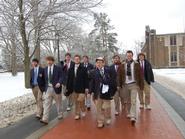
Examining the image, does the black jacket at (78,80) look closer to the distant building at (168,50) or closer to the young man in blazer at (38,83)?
the young man in blazer at (38,83)

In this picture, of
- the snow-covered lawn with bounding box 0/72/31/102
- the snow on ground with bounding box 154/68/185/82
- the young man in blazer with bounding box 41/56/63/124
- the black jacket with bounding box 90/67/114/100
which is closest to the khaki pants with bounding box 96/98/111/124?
the black jacket with bounding box 90/67/114/100

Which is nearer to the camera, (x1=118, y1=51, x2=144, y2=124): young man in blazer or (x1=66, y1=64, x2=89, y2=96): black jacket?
(x1=118, y1=51, x2=144, y2=124): young man in blazer

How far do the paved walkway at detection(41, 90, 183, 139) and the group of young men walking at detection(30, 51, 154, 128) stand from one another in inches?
12.5

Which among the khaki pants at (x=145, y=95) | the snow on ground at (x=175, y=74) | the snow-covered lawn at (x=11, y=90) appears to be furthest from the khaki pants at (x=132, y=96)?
the snow on ground at (x=175, y=74)

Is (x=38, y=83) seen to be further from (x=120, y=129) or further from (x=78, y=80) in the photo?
(x=120, y=129)

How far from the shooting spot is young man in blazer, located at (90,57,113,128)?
11.7 metres

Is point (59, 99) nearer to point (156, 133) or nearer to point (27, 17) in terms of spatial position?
point (156, 133)

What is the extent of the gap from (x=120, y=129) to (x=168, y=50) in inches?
2817

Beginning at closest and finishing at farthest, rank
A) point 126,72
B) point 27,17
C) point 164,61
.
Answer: point 126,72
point 27,17
point 164,61

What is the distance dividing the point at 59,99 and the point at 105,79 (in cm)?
209

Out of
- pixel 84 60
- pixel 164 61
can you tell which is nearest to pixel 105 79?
pixel 84 60

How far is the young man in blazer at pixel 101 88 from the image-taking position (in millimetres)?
11742

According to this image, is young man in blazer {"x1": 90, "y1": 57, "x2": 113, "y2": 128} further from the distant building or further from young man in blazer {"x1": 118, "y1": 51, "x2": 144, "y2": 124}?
the distant building

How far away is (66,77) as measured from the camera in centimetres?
1389
